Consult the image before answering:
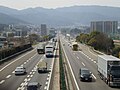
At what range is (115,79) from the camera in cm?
2653

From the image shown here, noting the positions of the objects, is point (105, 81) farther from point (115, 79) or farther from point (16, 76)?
point (16, 76)

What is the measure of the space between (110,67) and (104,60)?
208cm

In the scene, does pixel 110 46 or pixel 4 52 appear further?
pixel 110 46

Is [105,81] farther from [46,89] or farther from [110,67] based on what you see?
[46,89]

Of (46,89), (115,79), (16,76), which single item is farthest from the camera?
(16,76)

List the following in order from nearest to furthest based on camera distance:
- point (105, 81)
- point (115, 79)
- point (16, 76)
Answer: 1. point (115, 79)
2. point (105, 81)
3. point (16, 76)

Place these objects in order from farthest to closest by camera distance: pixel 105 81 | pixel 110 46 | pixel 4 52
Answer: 1. pixel 110 46
2. pixel 4 52
3. pixel 105 81

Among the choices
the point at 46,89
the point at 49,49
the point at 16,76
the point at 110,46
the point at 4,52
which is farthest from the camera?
the point at 110,46

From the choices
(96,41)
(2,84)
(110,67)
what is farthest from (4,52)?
(96,41)

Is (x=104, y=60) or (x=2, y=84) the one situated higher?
(x=104, y=60)

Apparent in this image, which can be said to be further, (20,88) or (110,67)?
(110,67)

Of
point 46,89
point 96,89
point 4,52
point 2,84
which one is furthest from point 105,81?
point 4,52

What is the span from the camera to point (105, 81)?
28562 mm

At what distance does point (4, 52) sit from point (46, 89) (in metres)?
26.7
